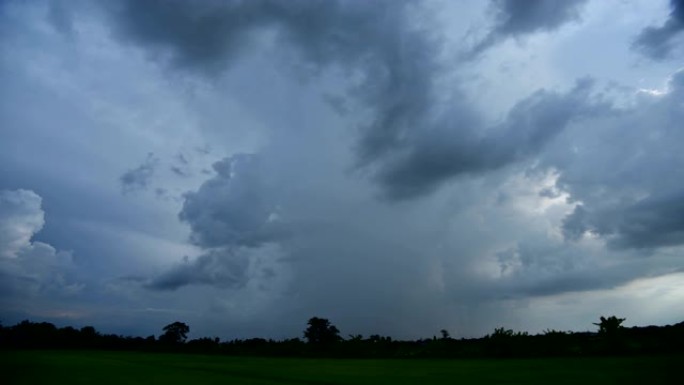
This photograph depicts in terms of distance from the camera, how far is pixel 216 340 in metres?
58.3

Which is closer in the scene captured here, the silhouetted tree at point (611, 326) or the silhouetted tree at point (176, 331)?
the silhouetted tree at point (611, 326)

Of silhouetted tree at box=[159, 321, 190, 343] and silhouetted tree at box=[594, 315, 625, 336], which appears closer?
silhouetted tree at box=[594, 315, 625, 336]

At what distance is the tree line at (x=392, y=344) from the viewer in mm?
27156

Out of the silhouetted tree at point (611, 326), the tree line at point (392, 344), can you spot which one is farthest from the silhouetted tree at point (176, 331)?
the silhouetted tree at point (611, 326)

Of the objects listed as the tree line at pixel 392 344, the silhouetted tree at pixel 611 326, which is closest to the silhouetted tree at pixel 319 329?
the tree line at pixel 392 344

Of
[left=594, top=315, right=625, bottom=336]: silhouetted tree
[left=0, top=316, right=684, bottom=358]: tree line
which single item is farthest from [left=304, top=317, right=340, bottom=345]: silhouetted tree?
[left=594, top=315, right=625, bottom=336]: silhouetted tree

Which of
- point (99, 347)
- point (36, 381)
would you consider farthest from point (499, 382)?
point (99, 347)

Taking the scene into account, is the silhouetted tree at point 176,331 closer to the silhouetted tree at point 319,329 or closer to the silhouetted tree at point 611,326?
the silhouetted tree at point 319,329

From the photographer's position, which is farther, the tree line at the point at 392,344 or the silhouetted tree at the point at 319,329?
the silhouetted tree at the point at 319,329

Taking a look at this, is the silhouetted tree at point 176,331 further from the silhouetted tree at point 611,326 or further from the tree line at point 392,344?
the silhouetted tree at point 611,326

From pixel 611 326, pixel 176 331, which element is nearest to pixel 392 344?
pixel 611 326

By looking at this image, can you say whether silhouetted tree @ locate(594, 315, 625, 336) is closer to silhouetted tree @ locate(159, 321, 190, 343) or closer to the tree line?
the tree line

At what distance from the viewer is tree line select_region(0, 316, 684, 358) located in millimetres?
27156

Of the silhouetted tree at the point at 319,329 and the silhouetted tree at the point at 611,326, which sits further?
the silhouetted tree at the point at 319,329
